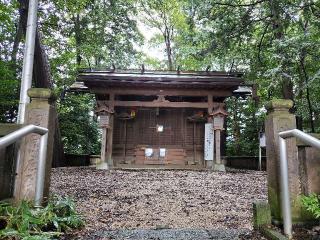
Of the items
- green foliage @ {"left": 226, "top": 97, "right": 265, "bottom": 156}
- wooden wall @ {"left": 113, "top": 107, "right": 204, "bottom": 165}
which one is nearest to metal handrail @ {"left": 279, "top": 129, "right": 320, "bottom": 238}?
wooden wall @ {"left": 113, "top": 107, "right": 204, "bottom": 165}

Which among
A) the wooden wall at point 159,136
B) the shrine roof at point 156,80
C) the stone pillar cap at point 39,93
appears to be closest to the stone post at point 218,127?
the shrine roof at point 156,80

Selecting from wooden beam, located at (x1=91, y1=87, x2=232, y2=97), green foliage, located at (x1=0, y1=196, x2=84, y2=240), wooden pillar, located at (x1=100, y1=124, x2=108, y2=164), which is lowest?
green foliage, located at (x1=0, y1=196, x2=84, y2=240)

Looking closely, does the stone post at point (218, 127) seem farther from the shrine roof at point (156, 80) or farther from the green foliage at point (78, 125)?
the green foliage at point (78, 125)

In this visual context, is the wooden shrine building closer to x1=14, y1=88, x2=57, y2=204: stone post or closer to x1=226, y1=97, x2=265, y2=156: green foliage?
x1=226, y1=97, x2=265, y2=156: green foliage

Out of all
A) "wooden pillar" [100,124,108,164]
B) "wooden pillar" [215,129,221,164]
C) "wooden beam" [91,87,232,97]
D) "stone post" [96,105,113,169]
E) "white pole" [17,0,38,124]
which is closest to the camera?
"white pole" [17,0,38,124]

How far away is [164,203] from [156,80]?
784 cm

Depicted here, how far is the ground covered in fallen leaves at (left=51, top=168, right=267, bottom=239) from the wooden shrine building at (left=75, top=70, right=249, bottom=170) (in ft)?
15.2

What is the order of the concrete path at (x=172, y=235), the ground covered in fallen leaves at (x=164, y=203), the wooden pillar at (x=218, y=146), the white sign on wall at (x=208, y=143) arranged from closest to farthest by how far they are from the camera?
the concrete path at (x=172, y=235) → the ground covered in fallen leaves at (x=164, y=203) → the wooden pillar at (x=218, y=146) → the white sign on wall at (x=208, y=143)

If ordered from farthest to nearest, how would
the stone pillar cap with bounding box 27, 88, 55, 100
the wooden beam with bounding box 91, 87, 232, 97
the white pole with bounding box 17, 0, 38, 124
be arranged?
the wooden beam with bounding box 91, 87, 232, 97, the white pole with bounding box 17, 0, 38, 124, the stone pillar cap with bounding box 27, 88, 55, 100

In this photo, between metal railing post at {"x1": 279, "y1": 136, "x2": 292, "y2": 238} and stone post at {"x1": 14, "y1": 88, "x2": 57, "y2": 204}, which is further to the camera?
stone post at {"x1": 14, "y1": 88, "x2": 57, "y2": 204}

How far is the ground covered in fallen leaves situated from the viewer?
13.9 ft

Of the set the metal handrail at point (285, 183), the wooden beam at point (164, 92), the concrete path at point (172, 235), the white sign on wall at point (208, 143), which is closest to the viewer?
the metal handrail at point (285, 183)

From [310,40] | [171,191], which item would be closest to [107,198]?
[171,191]

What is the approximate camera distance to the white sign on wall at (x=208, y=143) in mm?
13177
